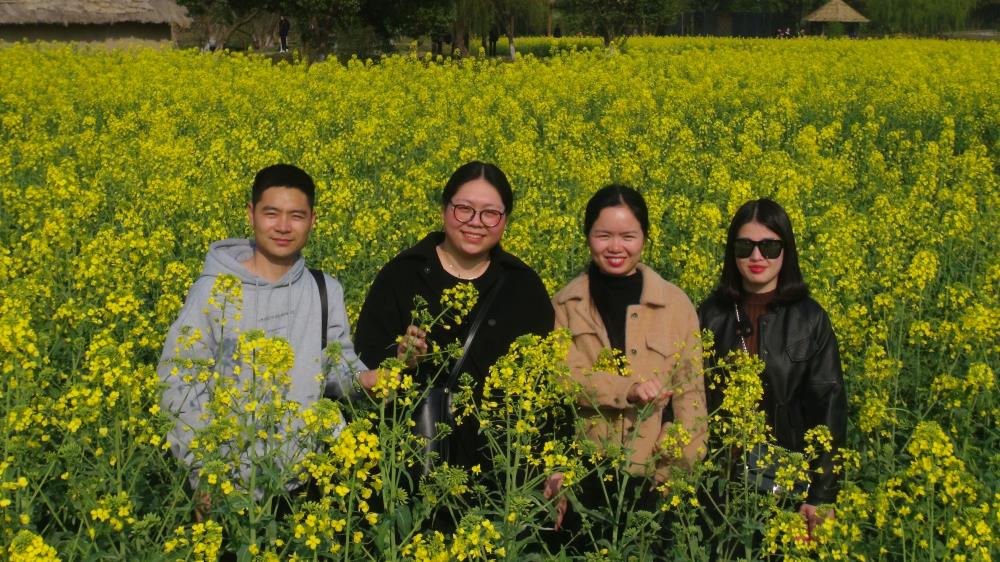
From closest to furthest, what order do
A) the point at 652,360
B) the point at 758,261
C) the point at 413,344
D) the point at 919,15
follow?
1. the point at 413,344
2. the point at 652,360
3. the point at 758,261
4. the point at 919,15

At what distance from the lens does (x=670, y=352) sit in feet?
13.0

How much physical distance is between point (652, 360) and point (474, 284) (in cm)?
76

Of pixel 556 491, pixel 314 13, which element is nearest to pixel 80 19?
pixel 314 13

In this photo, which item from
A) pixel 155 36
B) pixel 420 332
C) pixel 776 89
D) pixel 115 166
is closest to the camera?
pixel 420 332

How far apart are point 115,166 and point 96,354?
6961 millimetres

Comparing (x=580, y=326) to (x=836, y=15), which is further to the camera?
(x=836, y=15)

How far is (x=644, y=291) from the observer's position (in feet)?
13.2

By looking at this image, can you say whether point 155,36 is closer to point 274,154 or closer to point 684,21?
point 274,154

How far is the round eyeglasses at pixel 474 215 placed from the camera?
3.98 m

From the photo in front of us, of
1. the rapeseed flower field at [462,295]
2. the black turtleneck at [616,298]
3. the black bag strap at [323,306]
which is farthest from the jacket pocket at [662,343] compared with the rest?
the black bag strap at [323,306]

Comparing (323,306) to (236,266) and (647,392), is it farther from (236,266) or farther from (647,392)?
(647,392)

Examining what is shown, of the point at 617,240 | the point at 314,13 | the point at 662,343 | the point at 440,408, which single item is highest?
the point at 314,13

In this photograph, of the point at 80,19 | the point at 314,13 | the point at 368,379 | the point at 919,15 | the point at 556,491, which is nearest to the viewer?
the point at 368,379

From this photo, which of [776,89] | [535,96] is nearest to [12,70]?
[535,96]
